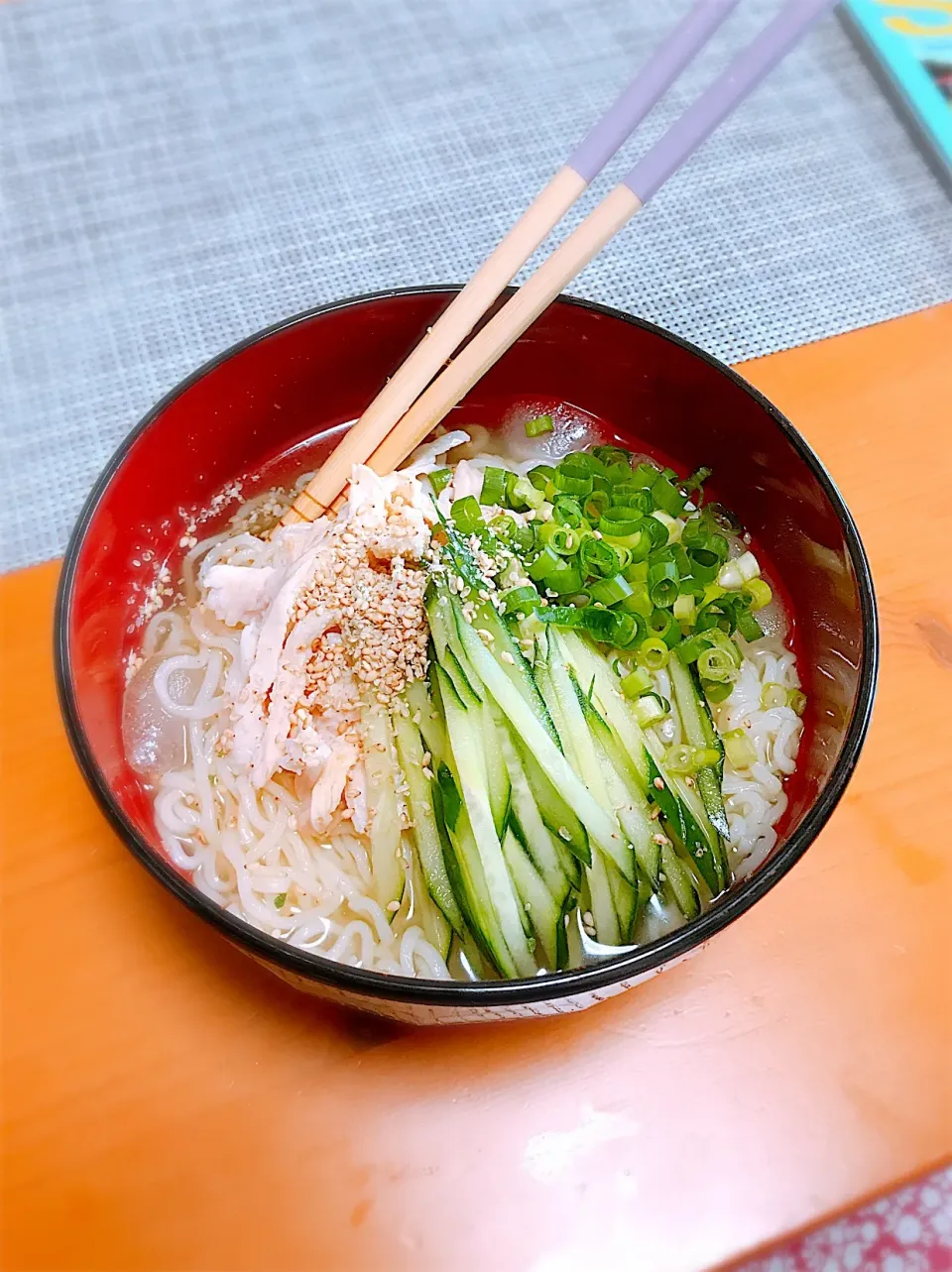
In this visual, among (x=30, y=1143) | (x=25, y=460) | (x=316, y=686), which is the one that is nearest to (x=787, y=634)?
(x=316, y=686)

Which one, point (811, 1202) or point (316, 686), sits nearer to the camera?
point (811, 1202)

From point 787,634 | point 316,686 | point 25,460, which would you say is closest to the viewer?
point 316,686

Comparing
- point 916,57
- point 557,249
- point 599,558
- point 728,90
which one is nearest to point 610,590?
point 599,558

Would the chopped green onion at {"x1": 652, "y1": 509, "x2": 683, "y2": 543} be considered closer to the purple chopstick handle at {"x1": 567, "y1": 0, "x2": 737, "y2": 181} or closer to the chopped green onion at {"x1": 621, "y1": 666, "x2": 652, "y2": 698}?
the chopped green onion at {"x1": 621, "y1": 666, "x2": 652, "y2": 698}

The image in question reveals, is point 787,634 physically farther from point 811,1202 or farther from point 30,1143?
point 30,1143

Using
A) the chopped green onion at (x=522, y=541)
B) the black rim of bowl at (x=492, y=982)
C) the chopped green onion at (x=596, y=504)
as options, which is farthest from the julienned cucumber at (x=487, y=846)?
the chopped green onion at (x=596, y=504)

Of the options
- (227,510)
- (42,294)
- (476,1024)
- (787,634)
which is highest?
(42,294)

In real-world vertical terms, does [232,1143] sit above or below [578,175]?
below

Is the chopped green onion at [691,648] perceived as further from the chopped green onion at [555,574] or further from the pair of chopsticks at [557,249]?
the pair of chopsticks at [557,249]
